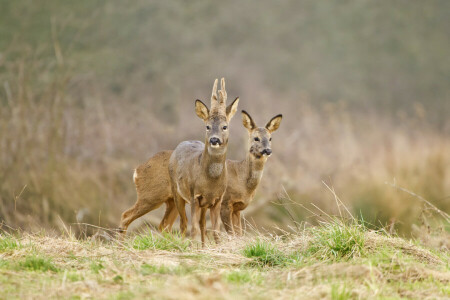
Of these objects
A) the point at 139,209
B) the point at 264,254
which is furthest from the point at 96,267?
the point at 139,209

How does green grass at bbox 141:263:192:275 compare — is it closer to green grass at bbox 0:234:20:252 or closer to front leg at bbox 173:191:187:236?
green grass at bbox 0:234:20:252

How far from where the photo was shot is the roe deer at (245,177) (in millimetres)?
9578

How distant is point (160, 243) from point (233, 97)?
53.4 feet

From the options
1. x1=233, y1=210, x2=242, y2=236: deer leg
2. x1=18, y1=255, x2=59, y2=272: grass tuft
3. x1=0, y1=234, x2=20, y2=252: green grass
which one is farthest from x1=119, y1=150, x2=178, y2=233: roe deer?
x1=18, y1=255, x2=59, y2=272: grass tuft

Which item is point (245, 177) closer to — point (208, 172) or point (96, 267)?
point (208, 172)

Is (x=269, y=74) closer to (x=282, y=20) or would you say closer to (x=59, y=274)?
(x=282, y=20)

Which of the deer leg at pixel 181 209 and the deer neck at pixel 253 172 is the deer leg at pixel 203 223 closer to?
the deer leg at pixel 181 209

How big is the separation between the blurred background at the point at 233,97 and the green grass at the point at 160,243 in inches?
49.8

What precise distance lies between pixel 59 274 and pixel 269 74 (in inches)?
868

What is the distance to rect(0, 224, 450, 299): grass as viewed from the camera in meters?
5.37

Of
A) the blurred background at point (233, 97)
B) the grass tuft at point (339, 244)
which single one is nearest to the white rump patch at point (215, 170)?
the blurred background at point (233, 97)

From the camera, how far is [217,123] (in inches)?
344

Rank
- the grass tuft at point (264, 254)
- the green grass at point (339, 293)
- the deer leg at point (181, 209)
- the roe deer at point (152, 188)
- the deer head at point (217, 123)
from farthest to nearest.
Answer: the roe deer at point (152, 188), the deer leg at point (181, 209), the deer head at point (217, 123), the grass tuft at point (264, 254), the green grass at point (339, 293)

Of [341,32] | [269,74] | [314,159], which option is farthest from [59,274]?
[341,32]
